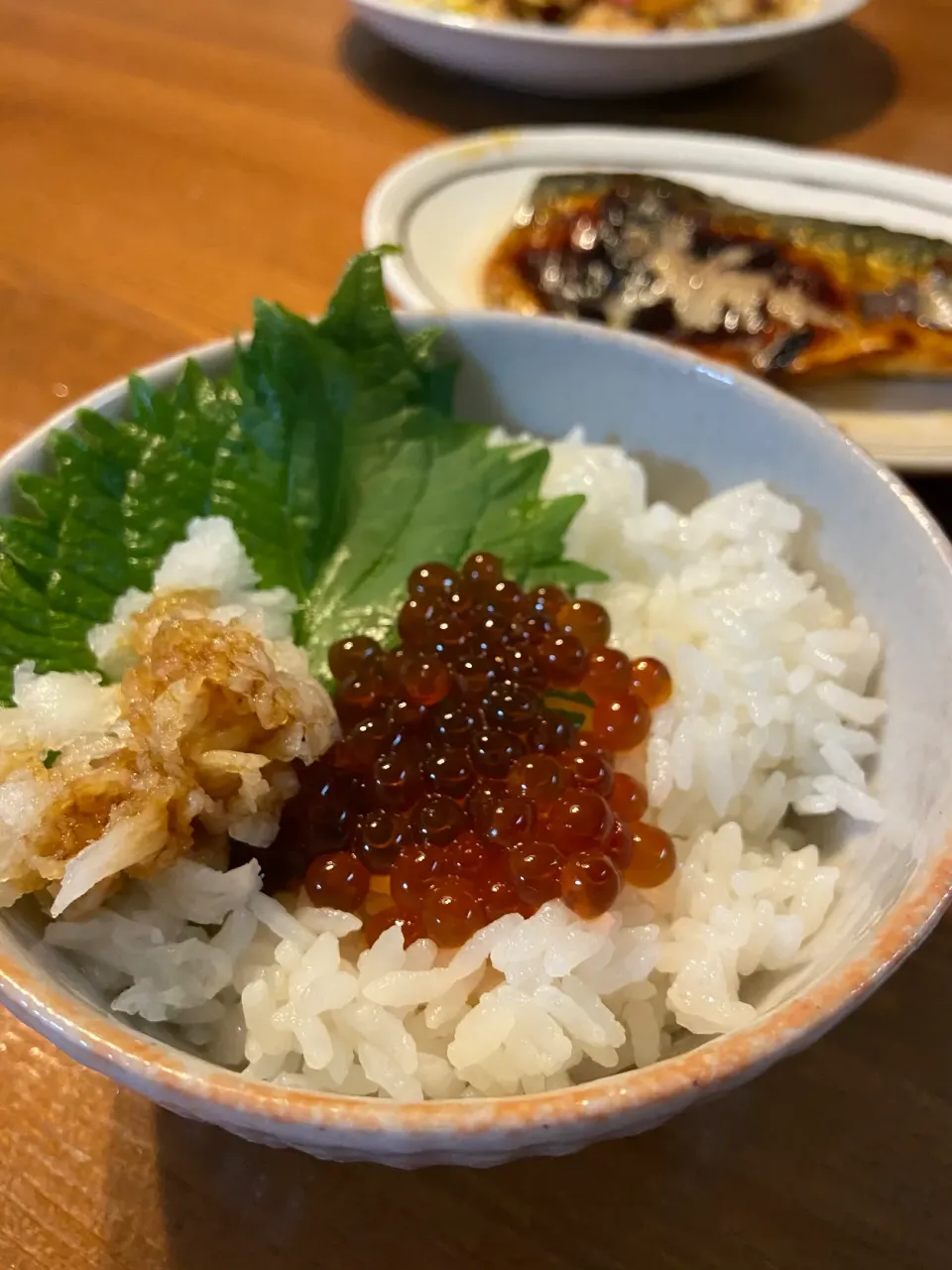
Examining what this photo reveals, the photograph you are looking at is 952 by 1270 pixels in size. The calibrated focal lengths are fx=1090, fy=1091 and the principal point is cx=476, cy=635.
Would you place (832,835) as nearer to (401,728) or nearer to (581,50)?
(401,728)

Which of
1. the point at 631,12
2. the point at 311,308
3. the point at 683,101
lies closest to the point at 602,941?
the point at 311,308

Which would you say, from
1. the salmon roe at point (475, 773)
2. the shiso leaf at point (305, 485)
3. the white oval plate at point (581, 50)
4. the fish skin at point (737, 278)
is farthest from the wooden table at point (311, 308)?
the shiso leaf at point (305, 485)

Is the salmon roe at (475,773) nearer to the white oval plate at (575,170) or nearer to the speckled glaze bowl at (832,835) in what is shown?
the speckled glaze bowl at (832,835)

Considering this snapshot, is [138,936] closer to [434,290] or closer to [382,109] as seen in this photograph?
[434,290]

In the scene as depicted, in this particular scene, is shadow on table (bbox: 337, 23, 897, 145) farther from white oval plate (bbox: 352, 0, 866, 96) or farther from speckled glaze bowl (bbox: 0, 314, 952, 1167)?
speckled glaze bowl (bbox: 0, 314, 952, 1167)

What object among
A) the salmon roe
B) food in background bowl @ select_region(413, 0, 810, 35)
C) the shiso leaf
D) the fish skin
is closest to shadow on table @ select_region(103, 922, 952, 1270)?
the salmon roe

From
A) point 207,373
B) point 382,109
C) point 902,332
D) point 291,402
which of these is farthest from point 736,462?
Answer: point 382,109
